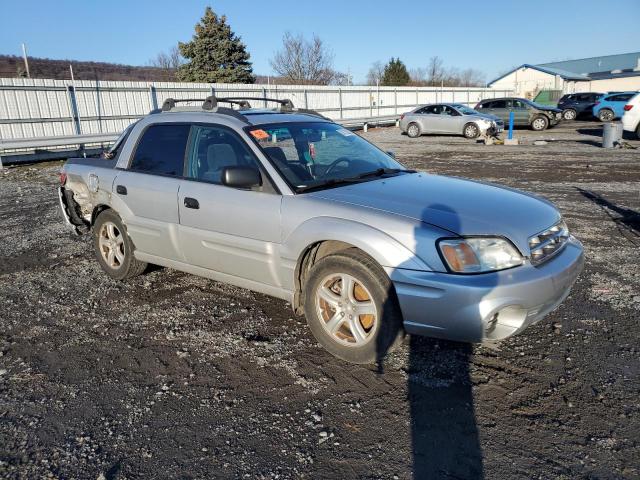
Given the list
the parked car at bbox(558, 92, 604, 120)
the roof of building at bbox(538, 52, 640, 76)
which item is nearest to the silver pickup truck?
the parked car at bbox(558, 92, 604, 120)

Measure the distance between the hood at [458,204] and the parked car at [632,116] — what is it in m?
16.8

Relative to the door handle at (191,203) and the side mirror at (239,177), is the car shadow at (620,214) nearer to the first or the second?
the side mirror at (239,177)

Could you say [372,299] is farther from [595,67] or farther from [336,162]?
[595,67]

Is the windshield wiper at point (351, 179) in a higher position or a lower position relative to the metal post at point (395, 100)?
lower

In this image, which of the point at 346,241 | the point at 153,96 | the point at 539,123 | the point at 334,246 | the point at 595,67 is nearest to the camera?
the point at 346,241

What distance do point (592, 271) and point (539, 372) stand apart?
2397 millimetres

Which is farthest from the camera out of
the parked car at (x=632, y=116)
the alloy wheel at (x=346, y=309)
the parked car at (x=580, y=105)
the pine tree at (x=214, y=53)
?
the pine tree at (x=214, y=53)

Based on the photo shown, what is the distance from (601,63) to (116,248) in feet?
250

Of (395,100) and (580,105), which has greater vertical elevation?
(395,100)

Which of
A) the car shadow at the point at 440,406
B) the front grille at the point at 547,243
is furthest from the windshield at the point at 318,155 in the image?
the front grille at the point at 547,243

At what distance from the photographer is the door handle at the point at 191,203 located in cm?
425

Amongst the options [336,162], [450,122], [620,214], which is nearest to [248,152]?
[336,162]

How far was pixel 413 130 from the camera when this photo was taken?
23.6 meters

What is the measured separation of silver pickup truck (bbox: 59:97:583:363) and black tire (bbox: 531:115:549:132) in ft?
74.1
